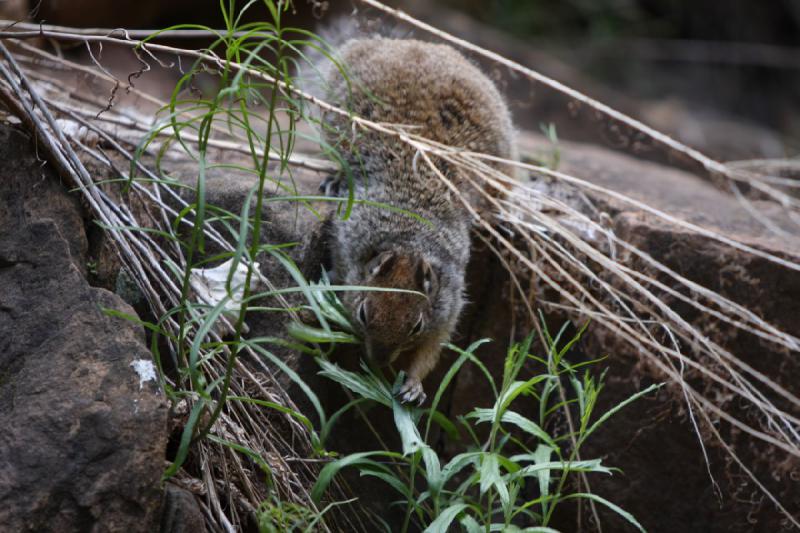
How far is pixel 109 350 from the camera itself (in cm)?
238

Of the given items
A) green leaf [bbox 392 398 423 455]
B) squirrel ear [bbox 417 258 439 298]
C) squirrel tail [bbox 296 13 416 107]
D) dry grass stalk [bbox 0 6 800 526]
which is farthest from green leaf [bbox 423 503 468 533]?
squirrel tail [bbox 296 13 416 107]

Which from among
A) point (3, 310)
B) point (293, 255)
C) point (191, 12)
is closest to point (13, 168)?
point (3, 310)

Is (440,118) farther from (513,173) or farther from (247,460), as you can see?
(247,460)

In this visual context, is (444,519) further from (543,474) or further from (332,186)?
(332,186)

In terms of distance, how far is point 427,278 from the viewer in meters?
3.23

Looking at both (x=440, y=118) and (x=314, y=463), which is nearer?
(x=314, y=463)

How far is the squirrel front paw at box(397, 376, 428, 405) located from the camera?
9.14 ft

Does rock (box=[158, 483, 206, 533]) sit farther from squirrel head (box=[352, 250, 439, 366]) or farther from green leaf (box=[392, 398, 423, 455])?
squirrel head (box=[352, 250, 439, 366])

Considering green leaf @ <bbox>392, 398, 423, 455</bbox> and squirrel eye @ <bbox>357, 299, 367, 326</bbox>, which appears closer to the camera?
green leaf @ <bbox>392, 398, 423, 455</bbox>

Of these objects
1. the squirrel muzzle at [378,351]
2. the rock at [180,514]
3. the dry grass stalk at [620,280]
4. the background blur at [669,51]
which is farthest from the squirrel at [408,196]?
the background blur at [669,51]

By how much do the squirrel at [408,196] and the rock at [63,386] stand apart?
95 centimetres

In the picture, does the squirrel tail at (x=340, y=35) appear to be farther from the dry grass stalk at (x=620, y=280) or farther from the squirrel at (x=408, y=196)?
the dry grass stalk at (x=620, y=280)

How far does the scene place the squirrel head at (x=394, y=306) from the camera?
9.68 feet

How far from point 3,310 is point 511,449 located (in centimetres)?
224
